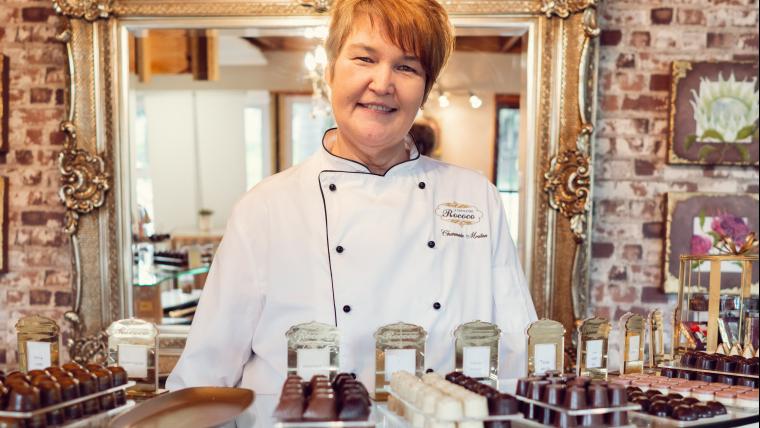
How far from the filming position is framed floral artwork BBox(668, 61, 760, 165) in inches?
115

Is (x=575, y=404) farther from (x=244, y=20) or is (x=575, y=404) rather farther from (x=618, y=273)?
(x=244, y=20)

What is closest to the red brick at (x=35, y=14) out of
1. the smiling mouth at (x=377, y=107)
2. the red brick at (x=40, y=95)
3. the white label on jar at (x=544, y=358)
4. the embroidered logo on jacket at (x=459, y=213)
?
the red brick at (x=40, y=95)

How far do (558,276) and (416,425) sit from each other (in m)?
1.74

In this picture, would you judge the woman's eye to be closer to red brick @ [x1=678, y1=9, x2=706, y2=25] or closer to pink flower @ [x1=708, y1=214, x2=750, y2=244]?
red brick @ [x1=678, y1=9, x2=706, y2=25]

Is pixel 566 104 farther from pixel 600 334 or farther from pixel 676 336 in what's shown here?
pixel 600 334

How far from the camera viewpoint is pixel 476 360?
1.60 meters

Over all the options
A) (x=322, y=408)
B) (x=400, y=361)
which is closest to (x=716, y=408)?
(x=400, y=361)

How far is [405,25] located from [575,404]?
0.96 meters

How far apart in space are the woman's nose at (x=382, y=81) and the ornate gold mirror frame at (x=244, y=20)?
127 centimetres

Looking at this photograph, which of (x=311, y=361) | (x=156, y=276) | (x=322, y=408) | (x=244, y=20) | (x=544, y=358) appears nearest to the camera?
(x=322, y=408)

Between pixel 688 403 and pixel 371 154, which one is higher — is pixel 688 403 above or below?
below

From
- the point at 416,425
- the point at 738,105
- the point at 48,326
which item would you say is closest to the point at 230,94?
the point at 738,105

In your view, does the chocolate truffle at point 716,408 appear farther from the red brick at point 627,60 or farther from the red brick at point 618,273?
the red brick at point 627,60

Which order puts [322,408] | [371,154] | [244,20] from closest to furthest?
[322,408], [371,154], [244,20]
